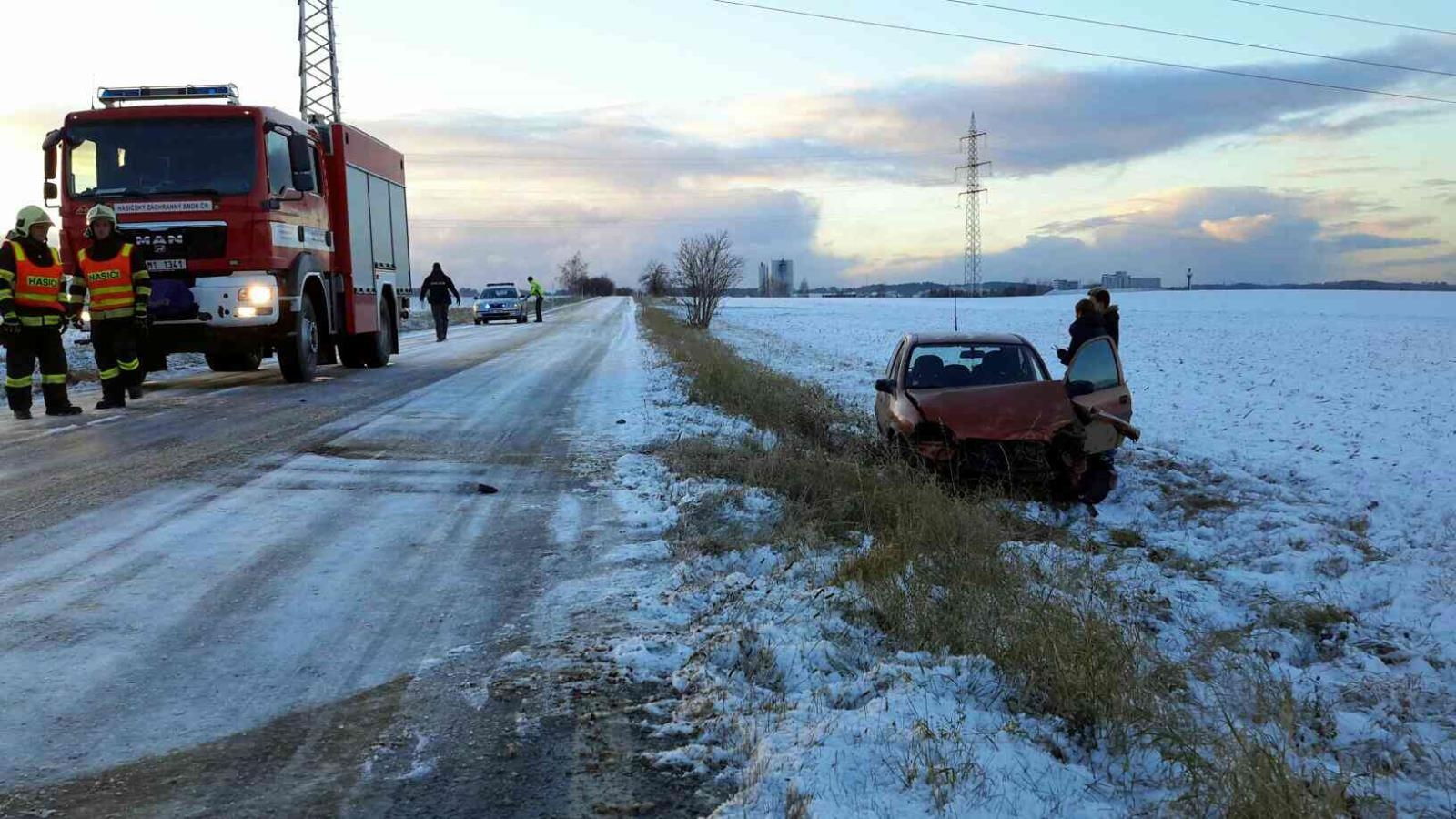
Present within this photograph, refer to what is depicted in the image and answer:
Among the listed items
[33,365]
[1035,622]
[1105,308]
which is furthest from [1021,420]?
[33,365]

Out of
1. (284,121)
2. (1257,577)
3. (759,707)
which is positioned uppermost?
(284,121)

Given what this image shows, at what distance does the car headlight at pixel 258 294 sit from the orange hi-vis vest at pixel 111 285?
1236mm

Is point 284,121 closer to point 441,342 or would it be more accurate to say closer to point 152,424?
point 152,424

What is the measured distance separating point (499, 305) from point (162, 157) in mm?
29527

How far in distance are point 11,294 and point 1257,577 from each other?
1121 centimetres

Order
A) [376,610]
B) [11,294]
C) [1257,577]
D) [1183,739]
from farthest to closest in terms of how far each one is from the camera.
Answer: [11,294] → [1257,577] → [376,610] → [1183,739]

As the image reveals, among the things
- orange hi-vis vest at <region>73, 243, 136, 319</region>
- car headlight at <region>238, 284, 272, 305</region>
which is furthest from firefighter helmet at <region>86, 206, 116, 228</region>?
car headlight at <region>238, 284, 272, 305</region>

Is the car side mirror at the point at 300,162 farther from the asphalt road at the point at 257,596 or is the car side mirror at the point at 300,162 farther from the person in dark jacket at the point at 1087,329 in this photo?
the person in dark jacket at the point at 1087,329

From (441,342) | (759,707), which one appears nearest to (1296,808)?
(759,707)

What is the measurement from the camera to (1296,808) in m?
2.75

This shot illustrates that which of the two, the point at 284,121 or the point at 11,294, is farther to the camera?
the point at 284,121

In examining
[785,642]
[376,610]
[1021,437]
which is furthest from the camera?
[1021,437]

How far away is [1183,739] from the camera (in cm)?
322

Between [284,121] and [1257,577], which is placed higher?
[284,121]
